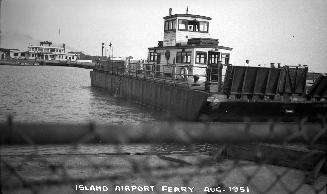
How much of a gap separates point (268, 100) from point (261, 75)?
115cm

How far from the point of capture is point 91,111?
2345 centimetres

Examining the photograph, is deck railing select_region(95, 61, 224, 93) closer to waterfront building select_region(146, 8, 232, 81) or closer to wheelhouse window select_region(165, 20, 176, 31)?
waterfront building select_region(146, 8, 232, 81)

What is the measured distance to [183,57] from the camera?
2239 cm

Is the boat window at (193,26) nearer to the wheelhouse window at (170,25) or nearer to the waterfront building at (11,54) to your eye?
the wheelhouse window at (170,25)

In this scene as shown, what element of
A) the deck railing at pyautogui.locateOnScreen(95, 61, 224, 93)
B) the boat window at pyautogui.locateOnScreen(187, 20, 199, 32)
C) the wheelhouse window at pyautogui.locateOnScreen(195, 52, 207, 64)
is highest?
the boat window at pyautogui.locateOnScreen(187, 20, 199, 32)

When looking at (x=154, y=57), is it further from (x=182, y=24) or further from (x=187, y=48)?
(x=187, y=48)

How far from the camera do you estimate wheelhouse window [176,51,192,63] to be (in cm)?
2194

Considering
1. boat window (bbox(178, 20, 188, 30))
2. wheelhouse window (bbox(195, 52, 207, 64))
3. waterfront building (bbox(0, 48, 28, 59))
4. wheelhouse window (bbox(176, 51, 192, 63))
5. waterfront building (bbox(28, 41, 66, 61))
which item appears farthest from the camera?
waterfront building (bbox(0, 48, 28, 59))

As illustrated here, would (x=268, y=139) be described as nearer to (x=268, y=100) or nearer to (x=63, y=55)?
(x=268, y=100)

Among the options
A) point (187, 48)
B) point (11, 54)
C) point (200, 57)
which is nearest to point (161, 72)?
point (200, 57)

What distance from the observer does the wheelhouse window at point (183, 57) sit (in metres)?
21.9

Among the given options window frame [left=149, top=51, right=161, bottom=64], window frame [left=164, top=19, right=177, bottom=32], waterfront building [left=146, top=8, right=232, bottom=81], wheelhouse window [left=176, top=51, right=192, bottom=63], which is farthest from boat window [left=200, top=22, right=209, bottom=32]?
window frame [left=149, top=51, right=161, bottom=64]

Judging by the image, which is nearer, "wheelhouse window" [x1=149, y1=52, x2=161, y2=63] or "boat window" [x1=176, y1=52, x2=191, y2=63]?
"boat window" [x1=176, y1=52, x2=191, y2=63]

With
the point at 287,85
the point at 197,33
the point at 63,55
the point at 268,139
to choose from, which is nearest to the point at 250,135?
the point at 268,139
